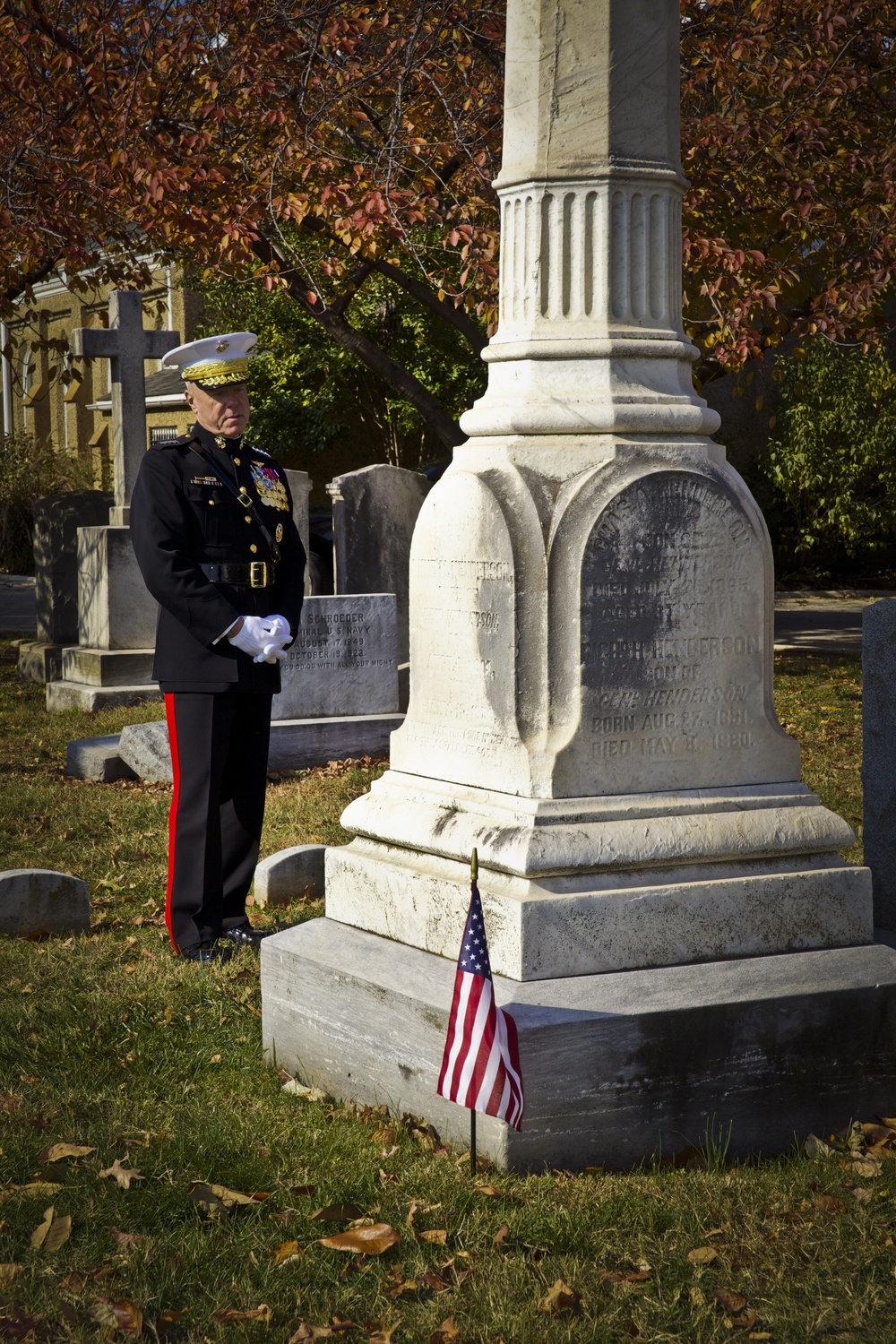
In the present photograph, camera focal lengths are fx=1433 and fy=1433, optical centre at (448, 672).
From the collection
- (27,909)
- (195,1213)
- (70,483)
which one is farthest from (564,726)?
(70,483)

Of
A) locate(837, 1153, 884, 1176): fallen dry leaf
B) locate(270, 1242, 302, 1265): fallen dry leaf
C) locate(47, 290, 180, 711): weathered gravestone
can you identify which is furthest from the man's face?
locate(47, 290, 180, 711): weathered gravestone

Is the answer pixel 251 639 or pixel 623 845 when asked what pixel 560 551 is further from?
pixel 251 639

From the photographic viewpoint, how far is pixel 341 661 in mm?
9367

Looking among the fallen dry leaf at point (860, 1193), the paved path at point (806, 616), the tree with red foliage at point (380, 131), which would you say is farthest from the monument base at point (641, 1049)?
the paved path at point (806, 616)

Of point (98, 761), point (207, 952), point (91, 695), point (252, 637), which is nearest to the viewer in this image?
point (252, 637)

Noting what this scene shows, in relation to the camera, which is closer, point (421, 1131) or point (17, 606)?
point (421, 1131)

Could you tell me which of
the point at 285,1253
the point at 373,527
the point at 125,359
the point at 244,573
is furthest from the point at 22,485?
the point at 285,1253

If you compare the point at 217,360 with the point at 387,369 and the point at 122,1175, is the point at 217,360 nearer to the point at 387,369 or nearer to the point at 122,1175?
the point at 122,1175

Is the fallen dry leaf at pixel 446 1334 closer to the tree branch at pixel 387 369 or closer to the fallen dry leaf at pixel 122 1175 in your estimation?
the fallen dry leaf at pixel 122 1175

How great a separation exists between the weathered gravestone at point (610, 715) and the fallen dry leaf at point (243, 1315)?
80 centimetres

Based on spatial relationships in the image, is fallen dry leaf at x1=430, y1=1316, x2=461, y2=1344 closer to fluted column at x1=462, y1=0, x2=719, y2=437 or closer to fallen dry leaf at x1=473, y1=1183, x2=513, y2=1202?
fallen dry leaf at x1=473, y1=1183, x2=513, y2=1202

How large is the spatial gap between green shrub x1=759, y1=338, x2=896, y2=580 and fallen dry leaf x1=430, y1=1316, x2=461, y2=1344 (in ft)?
62.3

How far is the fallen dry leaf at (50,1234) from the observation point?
9.54 ft

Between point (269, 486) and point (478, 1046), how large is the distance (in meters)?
2.76
